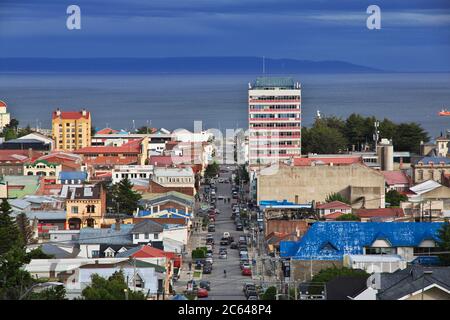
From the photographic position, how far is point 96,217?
27438 millimetres

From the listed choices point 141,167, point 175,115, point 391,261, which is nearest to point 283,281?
point 391,261

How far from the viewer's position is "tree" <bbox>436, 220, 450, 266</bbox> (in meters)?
19.0

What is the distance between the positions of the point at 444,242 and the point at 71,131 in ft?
99.2

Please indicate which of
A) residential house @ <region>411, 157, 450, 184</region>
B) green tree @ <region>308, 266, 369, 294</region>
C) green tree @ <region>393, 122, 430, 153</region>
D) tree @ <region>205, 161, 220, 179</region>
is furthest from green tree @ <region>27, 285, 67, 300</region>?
green tree @ <region>393, 122, 430, 153</region>

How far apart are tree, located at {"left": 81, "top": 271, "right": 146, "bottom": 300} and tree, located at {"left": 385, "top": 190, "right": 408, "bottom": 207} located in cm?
1367

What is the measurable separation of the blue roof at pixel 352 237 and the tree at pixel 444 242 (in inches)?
9.4

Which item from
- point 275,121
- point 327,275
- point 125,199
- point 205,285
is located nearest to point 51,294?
point 327,275

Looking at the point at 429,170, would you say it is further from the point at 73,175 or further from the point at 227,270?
the point at 227,270

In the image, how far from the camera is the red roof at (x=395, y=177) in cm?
3303

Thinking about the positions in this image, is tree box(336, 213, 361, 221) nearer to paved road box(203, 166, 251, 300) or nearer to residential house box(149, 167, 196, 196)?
paved road box(203, 166, 251, 300)

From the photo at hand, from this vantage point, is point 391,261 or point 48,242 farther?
point 48,242

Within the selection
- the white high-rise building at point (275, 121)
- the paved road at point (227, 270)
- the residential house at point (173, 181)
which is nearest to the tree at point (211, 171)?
the white high-rise building at point (275, 121)
